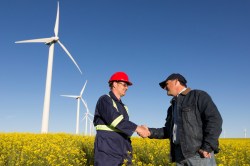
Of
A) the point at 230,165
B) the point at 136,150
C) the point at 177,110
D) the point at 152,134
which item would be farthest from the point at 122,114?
the point at 136,150

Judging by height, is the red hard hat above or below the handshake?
above

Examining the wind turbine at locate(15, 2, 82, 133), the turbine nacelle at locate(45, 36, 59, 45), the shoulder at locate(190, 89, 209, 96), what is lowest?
the shoulder at locate(190, 89, 209, 96)

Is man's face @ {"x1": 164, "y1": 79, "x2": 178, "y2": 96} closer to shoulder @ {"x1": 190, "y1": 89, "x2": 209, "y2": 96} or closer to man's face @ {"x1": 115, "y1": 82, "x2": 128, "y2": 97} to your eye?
shoulder @ {"x1": 190, "y1": 89, "x2": 209, "y2": 96}

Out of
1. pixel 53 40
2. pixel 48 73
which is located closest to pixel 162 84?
pixel 48 73

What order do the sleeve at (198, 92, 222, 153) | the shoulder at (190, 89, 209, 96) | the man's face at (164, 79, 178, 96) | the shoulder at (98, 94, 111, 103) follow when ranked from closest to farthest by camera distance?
the sleeve at (198, 92, 222, 153) < the shoulder at (190, 89, 209, 96) < the man's face at (164, 79, 178, 96) < the shoulder at (98, 94, 111, 103)

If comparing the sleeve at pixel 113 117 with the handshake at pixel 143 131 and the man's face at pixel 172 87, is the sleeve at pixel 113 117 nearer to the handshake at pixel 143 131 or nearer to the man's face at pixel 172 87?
the handshake at pixel 143 131

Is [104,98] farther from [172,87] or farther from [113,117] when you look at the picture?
[172,87]

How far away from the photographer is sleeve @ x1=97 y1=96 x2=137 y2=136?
5.18 metres

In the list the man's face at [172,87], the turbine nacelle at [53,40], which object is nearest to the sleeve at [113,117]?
the man's face at [172,87]

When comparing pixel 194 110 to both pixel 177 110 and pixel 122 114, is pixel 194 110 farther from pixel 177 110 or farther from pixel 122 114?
pixel 122 114

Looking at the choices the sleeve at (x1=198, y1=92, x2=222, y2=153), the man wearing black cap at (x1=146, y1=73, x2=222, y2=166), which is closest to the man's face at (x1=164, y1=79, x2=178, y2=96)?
the man wearing black cap at (x1=146, y1=73, x2=222, y2=166)

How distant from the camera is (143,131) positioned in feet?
18.7

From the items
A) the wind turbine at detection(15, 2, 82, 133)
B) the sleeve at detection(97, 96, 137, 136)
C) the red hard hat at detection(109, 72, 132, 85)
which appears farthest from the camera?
the wind turbine at detection(15, 2, 82, 133)

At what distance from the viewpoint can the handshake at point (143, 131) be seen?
221 inches
